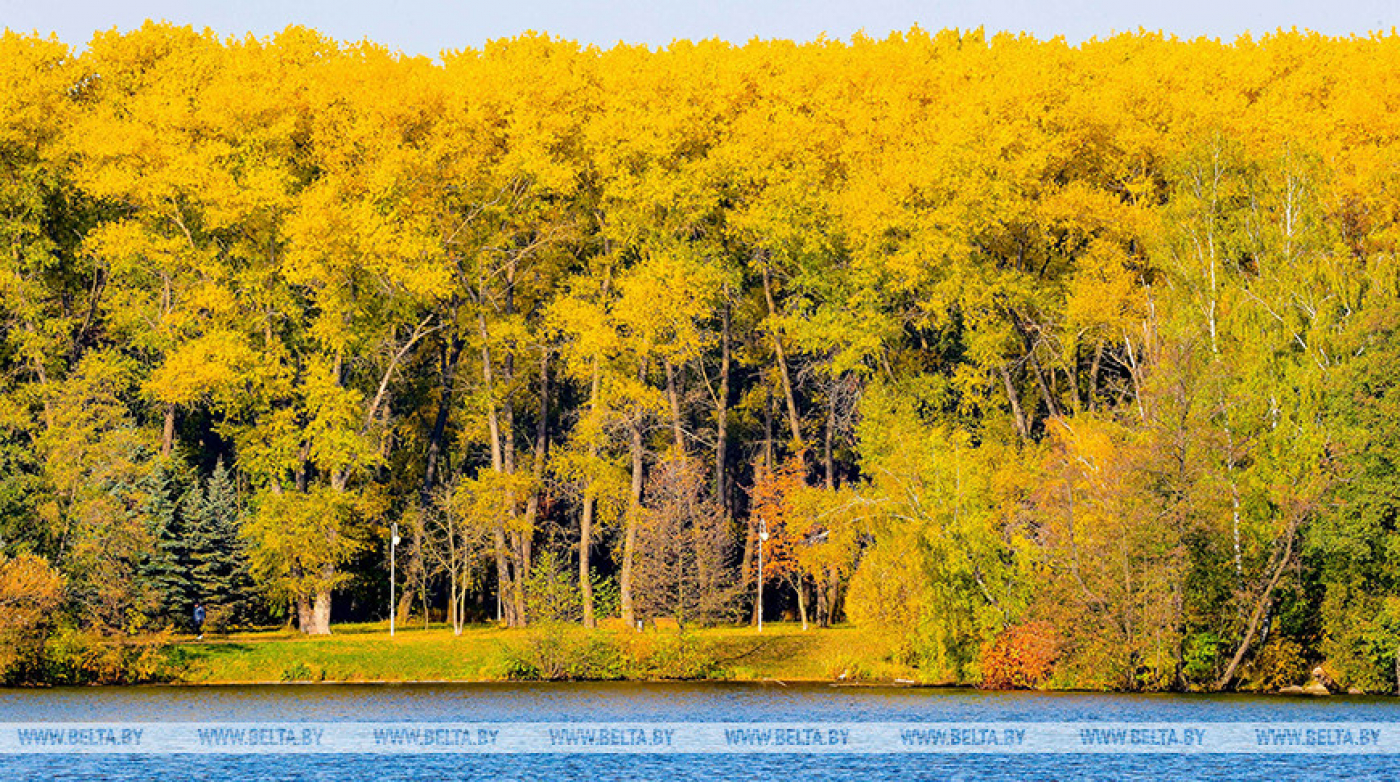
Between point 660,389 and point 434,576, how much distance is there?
37.7 ft

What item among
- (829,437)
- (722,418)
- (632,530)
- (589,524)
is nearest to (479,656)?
(632,530)

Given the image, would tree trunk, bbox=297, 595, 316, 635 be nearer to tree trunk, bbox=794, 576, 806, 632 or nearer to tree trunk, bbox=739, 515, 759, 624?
tree trunk, bbox=739, 515, 759, 624

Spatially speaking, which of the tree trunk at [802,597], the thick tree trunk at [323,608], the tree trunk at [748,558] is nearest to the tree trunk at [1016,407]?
the tree trunk at [802,597]

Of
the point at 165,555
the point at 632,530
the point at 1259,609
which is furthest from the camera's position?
the point at 632,530

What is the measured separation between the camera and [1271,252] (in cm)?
6291

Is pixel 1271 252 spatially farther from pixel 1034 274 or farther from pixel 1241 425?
pixel 1034 274

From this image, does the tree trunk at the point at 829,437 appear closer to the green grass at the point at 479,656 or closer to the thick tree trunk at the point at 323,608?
the green grass at the point at 479,656

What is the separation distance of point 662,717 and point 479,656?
634 inches

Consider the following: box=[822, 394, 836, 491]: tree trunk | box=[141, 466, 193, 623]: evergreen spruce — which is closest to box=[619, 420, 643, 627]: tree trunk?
box=[822, 394, 836, 491]: tree trunk

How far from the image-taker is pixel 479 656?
216ft

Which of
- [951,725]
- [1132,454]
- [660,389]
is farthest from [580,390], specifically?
[951,725]

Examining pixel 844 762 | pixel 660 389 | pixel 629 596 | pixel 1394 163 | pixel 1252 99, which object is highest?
pixel 1252 99

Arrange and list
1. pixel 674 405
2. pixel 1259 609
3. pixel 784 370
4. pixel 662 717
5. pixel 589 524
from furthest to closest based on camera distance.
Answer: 1. pixel 784 370
2. pixel 674 405
3. pixel 589 524
4. pixel 1259 609
5. pixel 662 717

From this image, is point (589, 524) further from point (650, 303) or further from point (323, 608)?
point (323, 608)
